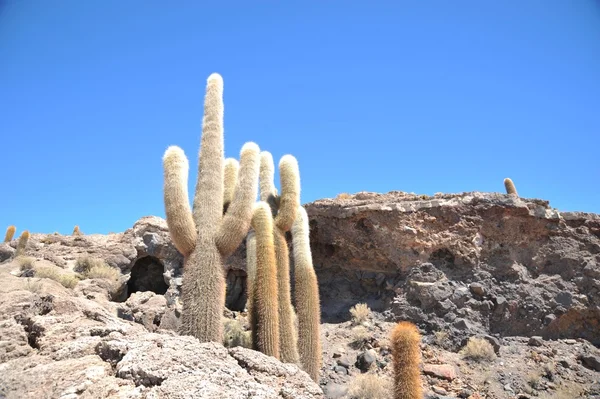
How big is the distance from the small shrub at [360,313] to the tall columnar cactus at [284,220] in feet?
9.15

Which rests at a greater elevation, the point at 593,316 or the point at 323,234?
the point at 323,234

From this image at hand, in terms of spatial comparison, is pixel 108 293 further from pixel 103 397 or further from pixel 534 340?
pixel 534 340

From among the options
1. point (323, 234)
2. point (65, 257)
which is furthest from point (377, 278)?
point (65, 257)

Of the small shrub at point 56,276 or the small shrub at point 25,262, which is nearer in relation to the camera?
the small shrub at point 56,276

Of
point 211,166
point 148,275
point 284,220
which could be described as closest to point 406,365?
point 284,220

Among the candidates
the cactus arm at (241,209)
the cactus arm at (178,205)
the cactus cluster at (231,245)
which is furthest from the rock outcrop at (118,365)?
the cactus arm at (241,209)

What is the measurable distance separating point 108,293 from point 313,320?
19.5ft

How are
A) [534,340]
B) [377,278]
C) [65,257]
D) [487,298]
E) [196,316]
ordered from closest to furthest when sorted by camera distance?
[196,316]
[534,340]
[487,298]
[377,278]
[65,257]

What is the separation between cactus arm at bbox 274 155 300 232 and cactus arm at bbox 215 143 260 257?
1.21 metres

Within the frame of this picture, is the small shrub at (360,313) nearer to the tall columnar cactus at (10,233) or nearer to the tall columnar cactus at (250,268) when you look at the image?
the tall columnar cactus at (250,268)

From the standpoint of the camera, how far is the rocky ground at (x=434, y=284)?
30.5ft

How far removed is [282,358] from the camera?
805 centimetres

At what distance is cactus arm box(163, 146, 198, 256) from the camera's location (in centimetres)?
750

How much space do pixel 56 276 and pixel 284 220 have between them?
6198mm
